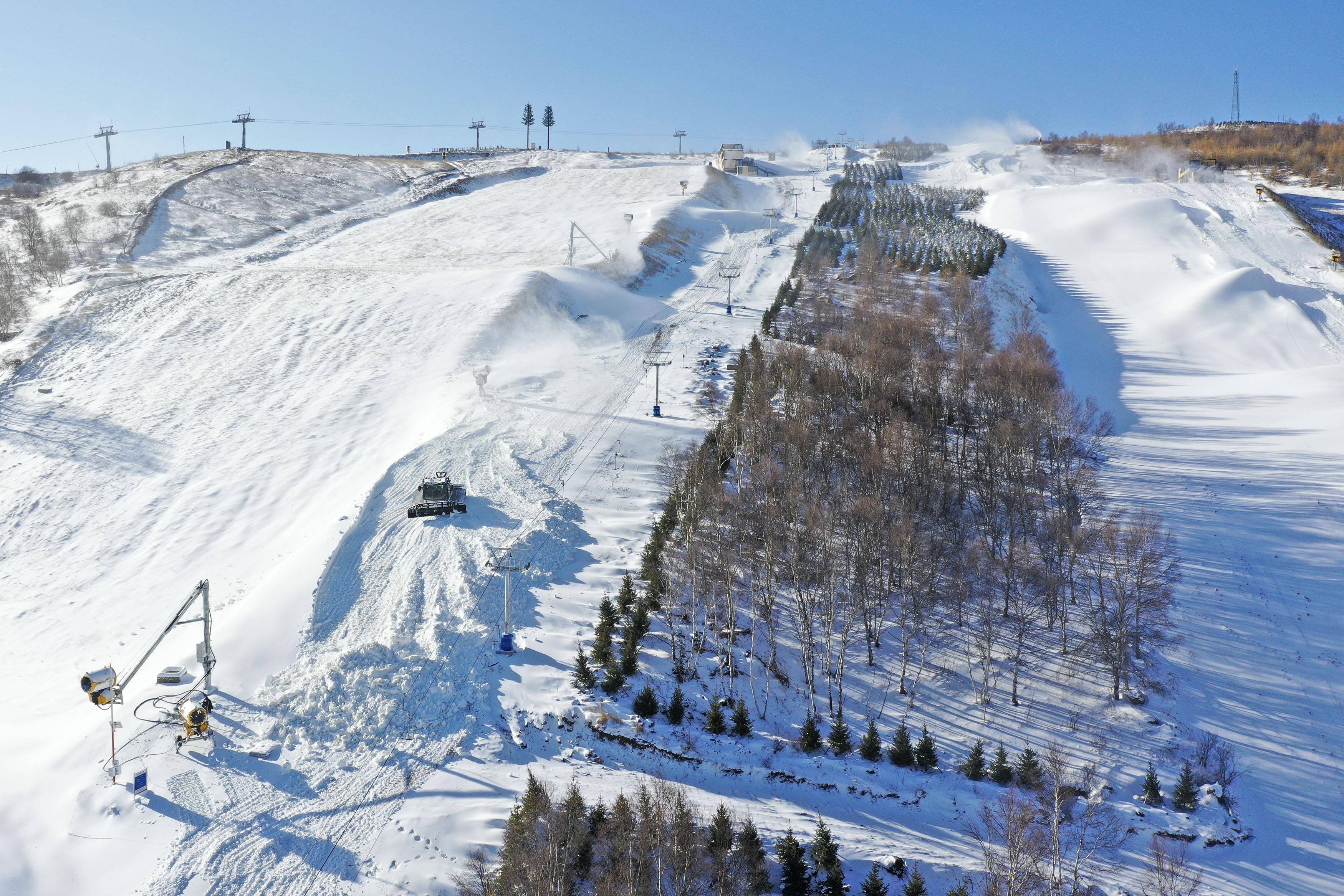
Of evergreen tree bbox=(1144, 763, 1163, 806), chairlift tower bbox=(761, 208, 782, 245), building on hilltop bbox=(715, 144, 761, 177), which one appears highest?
building on hilltop bbox=(715, 144, 761, 177)

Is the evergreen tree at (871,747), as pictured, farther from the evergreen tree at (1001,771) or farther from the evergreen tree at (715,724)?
the evergreen tree at (715,724)

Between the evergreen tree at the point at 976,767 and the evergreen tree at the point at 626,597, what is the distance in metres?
10.9

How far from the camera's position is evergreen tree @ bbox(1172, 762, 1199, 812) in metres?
23.2

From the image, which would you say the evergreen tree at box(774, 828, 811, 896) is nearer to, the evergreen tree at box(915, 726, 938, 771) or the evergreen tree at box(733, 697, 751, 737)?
the evergreen tree at box(733, 697, 751, 737)

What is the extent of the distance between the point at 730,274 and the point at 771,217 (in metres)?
17.2

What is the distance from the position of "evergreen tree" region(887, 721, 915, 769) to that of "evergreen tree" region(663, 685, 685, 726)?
228 inches

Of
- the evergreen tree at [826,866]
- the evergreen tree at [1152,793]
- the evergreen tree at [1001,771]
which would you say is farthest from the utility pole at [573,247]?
the evergreen tree at [826,866]

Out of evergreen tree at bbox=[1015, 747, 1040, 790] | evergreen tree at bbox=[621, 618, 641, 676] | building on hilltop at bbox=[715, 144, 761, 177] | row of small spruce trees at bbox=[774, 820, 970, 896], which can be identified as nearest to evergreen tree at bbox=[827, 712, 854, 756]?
evergreen tree at bbox=[1015, 747, 1040, 790]

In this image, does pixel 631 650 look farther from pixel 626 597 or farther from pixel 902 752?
pixel 902 752

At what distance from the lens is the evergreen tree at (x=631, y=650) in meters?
26.2

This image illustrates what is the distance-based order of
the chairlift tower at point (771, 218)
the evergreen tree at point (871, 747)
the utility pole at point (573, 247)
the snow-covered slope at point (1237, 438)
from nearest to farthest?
the evergreen tree at point (871, 747), the snow-covered slope at point (1237, 438), the utility pole at point (573, 247), the chairlift tower at point (771, 218)

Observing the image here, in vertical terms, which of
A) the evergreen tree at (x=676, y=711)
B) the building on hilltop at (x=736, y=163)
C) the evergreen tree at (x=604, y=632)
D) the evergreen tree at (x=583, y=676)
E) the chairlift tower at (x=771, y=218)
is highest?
the building on hilltop at (x=736, y=163)

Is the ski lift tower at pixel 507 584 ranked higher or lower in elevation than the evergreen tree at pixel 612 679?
higher

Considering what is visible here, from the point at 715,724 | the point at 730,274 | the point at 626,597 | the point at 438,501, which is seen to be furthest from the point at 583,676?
the point at 730,274
